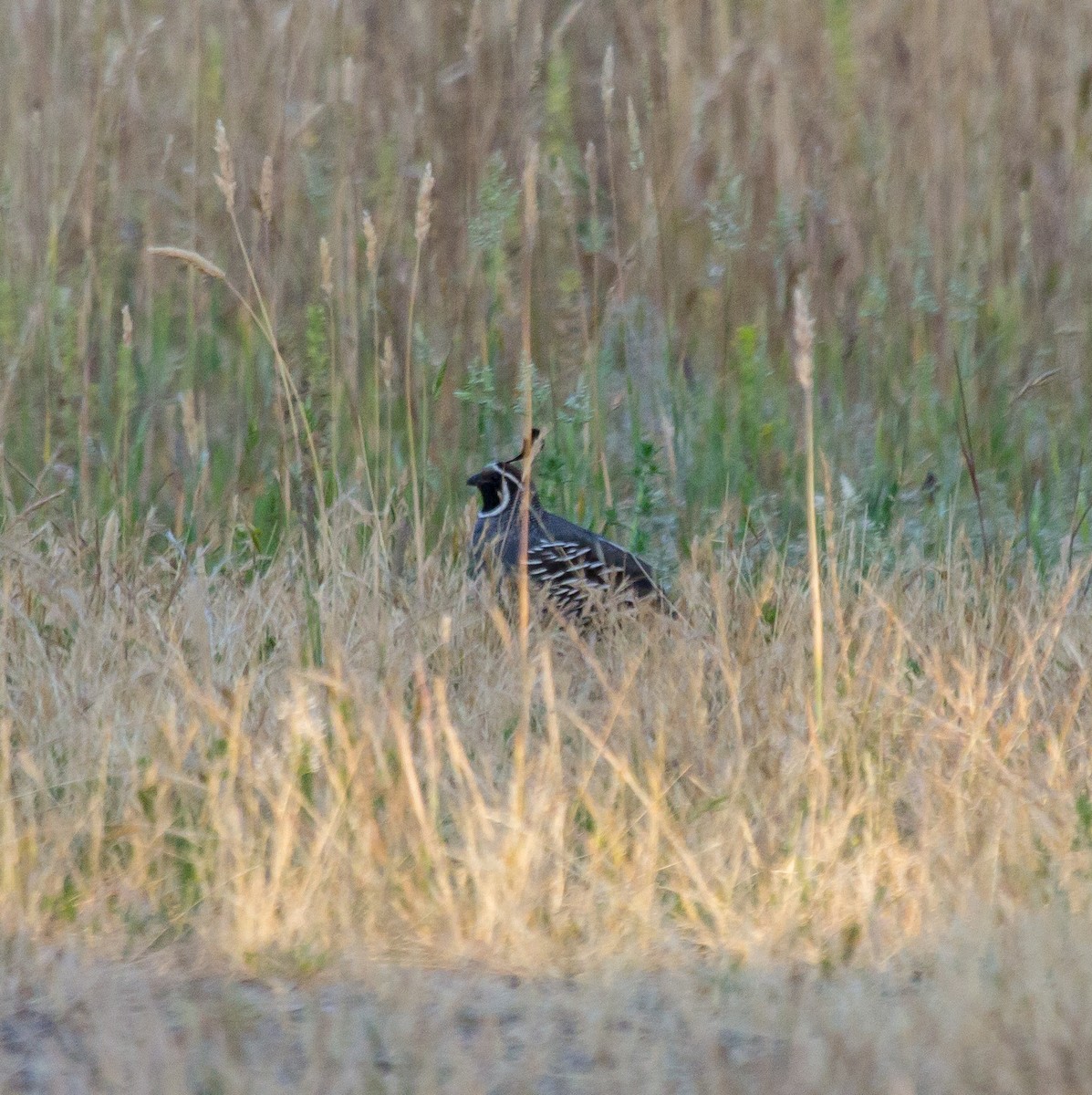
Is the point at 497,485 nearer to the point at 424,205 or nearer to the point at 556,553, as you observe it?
the point at 556,553

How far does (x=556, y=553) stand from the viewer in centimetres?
478

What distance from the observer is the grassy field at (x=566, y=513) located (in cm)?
252

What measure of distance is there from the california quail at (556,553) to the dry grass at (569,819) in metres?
0.51

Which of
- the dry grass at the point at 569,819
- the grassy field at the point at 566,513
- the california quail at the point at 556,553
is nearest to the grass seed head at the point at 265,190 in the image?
the grassy field at the point at 566,513

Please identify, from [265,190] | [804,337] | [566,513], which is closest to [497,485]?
[566,513]

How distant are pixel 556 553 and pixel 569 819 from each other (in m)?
1.69

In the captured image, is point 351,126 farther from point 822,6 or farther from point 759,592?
point 759,592

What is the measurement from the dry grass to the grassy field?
0.04 ft

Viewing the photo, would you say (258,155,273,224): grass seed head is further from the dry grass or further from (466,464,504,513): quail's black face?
(466,464,504,513): quail's black face

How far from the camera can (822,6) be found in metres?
5.70

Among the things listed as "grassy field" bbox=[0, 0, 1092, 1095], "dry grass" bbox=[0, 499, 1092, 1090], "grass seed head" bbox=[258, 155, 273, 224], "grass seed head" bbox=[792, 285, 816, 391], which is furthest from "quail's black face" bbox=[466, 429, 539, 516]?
"grass seed head" bbox=[792, 285, 816, 391]

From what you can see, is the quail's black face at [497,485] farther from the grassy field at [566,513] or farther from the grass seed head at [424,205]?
the grass seed head at [424,205]

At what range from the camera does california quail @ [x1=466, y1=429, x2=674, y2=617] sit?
15.1 ft

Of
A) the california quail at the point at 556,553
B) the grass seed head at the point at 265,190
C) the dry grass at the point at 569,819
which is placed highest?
the grass seed head at the point at 265,190
